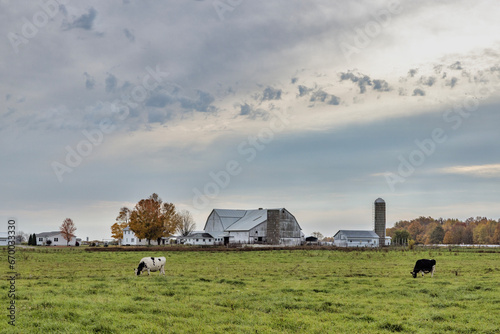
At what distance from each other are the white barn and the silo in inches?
48.5

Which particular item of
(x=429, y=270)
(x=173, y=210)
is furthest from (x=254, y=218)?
(x=429, y=270)

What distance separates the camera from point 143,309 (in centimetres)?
1498

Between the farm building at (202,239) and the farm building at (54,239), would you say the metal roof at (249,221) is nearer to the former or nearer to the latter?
the farm building at (202,239)

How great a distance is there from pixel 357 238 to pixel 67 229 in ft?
274

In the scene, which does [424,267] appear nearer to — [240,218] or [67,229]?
[240,218]

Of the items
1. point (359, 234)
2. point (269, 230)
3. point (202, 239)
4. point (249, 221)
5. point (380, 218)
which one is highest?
point (380, 218)

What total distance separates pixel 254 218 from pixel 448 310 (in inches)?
3636

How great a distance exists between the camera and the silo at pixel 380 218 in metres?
121

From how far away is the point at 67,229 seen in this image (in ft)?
433

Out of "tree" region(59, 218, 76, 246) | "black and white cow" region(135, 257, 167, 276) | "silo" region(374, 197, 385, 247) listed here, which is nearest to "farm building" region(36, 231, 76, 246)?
"tree" region(59, 218, 76, 246)

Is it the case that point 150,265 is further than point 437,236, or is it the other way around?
point 437,236

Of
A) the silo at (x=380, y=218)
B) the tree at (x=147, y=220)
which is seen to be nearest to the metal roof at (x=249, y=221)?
the tree at (x=147, y=220)

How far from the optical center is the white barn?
391 feet

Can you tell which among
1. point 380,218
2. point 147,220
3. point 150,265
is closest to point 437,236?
point 380,218
